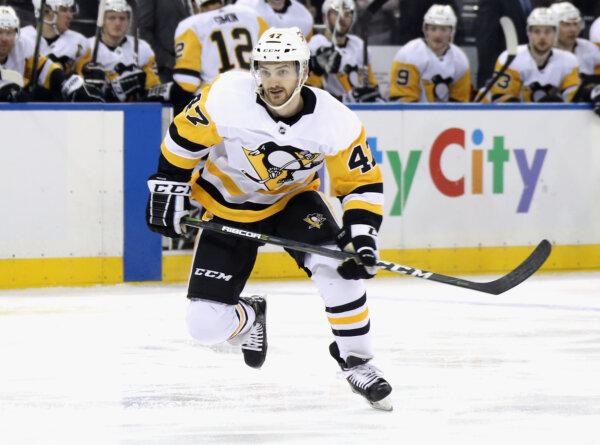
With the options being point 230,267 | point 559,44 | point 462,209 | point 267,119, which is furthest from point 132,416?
point 559,44

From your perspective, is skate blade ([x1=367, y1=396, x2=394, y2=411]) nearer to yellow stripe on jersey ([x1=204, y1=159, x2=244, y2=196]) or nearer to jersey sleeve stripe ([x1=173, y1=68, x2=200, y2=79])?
yellow stripe on jersey ([x1=204, y1=159, x2=244, y2=196])

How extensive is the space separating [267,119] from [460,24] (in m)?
4.61

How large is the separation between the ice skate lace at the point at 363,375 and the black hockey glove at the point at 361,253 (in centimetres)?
25

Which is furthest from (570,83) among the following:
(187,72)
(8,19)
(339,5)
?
(8,19)

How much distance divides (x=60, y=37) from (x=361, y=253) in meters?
3.67

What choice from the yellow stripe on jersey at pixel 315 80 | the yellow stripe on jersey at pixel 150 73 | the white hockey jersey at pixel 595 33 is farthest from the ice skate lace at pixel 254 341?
the white hockey jersey at pixel 595 33

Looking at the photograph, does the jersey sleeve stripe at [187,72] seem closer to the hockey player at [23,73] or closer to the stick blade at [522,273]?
the hockey player at [23,73]

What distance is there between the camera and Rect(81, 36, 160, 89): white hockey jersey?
6832 millimetres

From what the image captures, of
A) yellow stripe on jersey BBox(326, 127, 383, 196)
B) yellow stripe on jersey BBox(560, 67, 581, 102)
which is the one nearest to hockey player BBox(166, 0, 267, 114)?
yellow stripe on jersey BBox(560, 67, 581, 102)

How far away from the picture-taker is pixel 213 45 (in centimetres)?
639

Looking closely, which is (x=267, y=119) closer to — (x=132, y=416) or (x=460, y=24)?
(x=132, y=416)

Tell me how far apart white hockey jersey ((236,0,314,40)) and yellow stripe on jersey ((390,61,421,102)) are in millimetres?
555

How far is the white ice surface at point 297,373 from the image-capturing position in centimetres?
329

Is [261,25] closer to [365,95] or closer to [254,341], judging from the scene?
[365,95]
